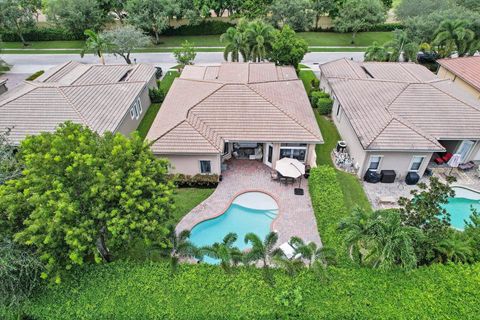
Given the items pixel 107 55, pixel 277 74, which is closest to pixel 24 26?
pixel 107 55

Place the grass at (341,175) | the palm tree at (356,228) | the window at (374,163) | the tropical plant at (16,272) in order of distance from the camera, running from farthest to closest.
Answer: the window at (374,163) < the grass at (341,175) < the palm tree at (356,228) < the tropical plant at (16,272)

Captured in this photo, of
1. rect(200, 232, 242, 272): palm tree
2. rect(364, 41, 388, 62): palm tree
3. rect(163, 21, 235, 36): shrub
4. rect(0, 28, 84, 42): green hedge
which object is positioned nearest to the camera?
rect(200, 232, 242, 272): palm tree

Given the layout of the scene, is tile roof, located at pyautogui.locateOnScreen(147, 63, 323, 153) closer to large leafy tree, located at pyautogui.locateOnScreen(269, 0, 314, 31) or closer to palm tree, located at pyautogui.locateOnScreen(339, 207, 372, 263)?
palm tree, located at pyautogui.locateOnScreen(339, 207, 372, 263)

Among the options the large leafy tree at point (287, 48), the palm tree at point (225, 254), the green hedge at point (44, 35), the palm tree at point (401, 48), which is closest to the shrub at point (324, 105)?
the large leafy tree at point (287, 48)

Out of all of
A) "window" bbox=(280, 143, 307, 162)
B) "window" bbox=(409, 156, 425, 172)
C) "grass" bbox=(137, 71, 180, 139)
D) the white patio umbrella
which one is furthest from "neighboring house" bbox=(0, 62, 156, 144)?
"window" bbox=(409, 156, 425, 172)

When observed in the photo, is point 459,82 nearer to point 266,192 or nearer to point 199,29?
point 266,192

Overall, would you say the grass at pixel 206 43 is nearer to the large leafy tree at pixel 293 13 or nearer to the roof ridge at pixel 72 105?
the large leafy tree at pixel 293 13

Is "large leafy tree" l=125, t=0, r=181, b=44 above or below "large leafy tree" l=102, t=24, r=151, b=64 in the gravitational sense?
above

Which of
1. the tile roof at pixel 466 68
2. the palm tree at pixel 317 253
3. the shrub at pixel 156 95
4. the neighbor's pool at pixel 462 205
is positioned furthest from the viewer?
the shrub at pixel 156 95
